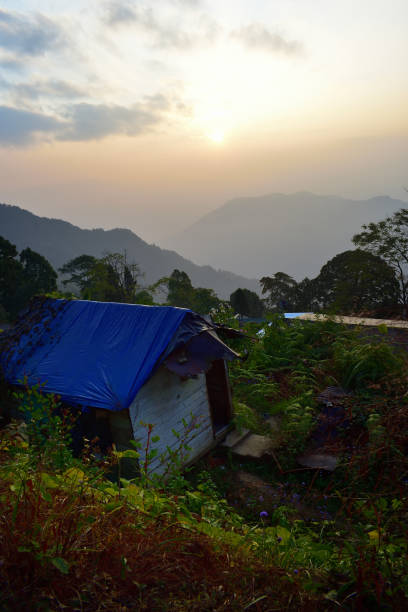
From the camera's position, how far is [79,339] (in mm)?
8812

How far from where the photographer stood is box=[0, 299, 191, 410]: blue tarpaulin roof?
7527 mm

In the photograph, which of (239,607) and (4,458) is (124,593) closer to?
(239,607)

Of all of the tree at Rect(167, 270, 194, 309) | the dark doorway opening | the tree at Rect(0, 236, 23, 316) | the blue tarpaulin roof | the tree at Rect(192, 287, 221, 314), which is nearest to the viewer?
the blue tarpaulin roof

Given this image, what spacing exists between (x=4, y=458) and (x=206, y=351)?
5438 millimetres

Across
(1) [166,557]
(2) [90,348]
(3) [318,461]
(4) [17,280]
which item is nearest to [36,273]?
(4) [17,280]

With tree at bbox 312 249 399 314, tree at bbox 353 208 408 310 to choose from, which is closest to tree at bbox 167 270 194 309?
tree at bbox 312 249 399 314

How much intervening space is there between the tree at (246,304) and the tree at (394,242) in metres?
17.8

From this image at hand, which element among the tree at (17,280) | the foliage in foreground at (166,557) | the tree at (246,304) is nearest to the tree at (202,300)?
the tree at (246,304)

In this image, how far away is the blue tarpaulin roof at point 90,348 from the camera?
7.53 meters

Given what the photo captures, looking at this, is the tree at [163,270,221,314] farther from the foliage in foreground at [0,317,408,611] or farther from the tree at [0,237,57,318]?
the foliage in foreground at [0,317,408,611]

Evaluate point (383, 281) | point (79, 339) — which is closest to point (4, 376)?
point (79, 339)

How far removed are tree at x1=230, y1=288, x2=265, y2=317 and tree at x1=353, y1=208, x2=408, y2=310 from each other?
1775 centimetres

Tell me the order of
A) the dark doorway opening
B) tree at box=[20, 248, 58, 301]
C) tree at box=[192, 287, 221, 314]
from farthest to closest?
1. tree at box=[20, 248, 58, 301]
2. tree at box=[192, 287, 221, 314]
3. the dark doorway opening

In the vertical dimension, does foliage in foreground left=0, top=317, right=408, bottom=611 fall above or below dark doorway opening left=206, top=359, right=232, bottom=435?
above
